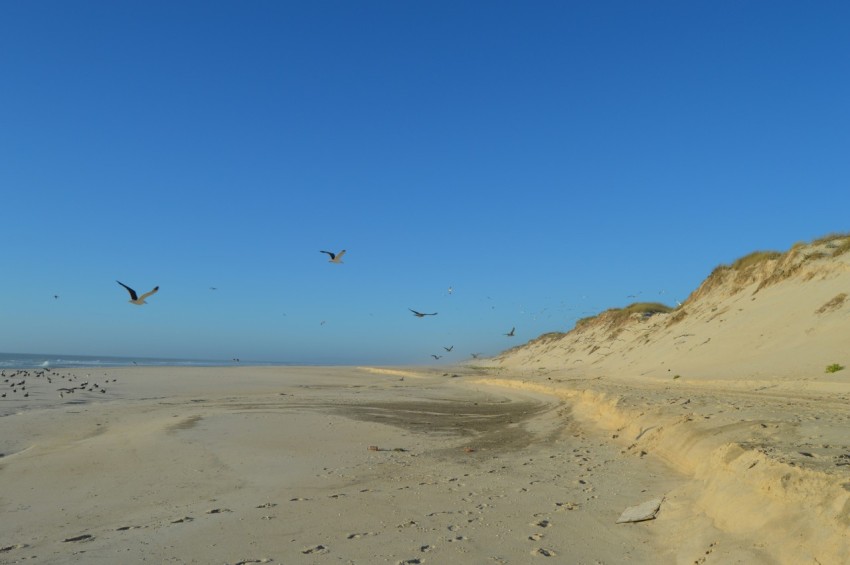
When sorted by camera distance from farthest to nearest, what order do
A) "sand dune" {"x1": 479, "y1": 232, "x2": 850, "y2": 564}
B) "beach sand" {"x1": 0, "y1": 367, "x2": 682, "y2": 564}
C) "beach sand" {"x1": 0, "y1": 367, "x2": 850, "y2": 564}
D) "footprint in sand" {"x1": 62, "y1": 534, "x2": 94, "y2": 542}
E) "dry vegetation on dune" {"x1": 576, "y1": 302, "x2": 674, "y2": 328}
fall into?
1. "dry vegetation on dune" {"x1": 576, "y1": 302, "x2": 674, "y2": 328}
2. "footprint in sand" {"x1": 62, "y1": 534, "x2": 94, "y2": 542}
3. "beach sand" {"x1": 0, "y1": 367, "x2": 682, "y2": 564}
4. "beach sand" {"x1": 0, "y1": 367, "x2": 850, "y2": 564}
5. "sand dune" {"x1": 479, "y1": 232, "x2": 850, "y2": 564}

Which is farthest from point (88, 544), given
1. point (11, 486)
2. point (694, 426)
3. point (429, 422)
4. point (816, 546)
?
point (429, 422)

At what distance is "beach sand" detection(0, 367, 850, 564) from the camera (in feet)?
18.6

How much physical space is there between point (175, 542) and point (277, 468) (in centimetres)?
419

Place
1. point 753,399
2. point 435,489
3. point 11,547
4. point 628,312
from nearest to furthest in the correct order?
1. point 11,547
2. point 435,489
3. point 753,399
4. point 628,312

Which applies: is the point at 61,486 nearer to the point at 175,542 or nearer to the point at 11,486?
the point at 11,486

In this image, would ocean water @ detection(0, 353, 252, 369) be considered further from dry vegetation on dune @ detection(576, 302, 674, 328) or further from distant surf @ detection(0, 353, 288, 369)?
dry vegetation on dune @ detection(576, 302, 674, 328)

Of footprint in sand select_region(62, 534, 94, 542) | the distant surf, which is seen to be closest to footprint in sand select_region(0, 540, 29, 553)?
footprint in sand select_region(62, 534, 94, 542)

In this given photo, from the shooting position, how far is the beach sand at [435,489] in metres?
5.67

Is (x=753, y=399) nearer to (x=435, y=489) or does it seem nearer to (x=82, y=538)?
(x=435, y=489)

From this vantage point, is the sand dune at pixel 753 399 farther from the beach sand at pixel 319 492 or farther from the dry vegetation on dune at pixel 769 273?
the beach sand at pixel 319 492

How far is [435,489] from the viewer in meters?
8.53

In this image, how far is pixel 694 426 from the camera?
32.7ft

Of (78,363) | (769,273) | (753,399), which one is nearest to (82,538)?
(753,399)

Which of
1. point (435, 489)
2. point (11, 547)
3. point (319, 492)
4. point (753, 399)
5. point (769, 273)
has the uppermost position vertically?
point (769, 273)
